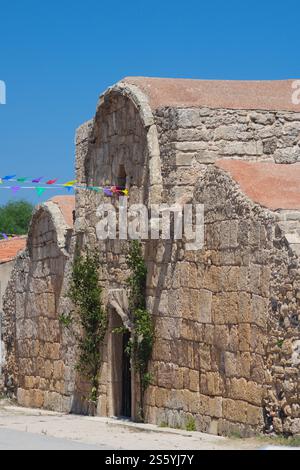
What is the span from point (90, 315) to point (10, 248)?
34.5ft

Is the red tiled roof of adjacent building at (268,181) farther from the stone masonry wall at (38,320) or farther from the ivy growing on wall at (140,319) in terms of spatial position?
the stone masonry wall at (38,320)

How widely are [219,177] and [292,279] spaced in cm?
224

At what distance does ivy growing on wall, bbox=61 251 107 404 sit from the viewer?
57.1 feet

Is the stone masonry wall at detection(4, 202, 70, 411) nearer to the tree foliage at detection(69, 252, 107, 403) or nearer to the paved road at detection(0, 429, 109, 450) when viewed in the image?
the tree foliage at detection(69, 252, 107, 403)

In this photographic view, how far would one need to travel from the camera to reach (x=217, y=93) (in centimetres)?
1575

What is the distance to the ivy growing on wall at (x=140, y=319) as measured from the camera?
15547 millimetres

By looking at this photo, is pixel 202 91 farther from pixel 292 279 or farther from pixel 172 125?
pixel 292 279

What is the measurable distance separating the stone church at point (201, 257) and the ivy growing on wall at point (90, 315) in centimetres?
22

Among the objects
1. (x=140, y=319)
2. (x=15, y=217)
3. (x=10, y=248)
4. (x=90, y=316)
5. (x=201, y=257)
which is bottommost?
(x=140, y=319)

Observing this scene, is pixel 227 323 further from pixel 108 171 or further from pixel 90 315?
pixel 108 171

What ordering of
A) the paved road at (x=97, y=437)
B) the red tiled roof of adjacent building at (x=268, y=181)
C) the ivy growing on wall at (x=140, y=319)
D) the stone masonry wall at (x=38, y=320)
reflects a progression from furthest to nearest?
the stone masonry wall at (x=38, y=320)
the ivy growing on wall at (x=140, y=319)
the red tiled roof of adjacent building at (x=268, y=181)
the paved road at (x=97, y=437)

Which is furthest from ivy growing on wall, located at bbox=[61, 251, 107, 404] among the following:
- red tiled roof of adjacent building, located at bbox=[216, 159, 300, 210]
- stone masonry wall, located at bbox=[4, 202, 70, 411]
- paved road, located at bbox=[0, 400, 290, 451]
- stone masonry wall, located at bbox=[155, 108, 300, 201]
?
red tiled roof of adjacent building, located at bbox=[216, 159, 300, 210]

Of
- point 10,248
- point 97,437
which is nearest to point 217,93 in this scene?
point 97,437

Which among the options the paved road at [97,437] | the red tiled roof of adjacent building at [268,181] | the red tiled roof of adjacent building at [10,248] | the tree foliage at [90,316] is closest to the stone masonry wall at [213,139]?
the red tiled roof of adjacent building at [268,181]
